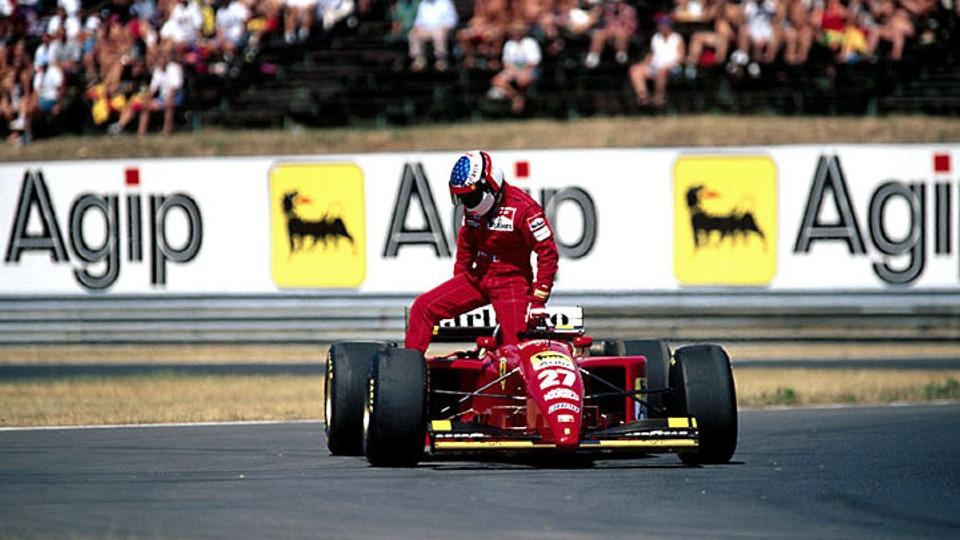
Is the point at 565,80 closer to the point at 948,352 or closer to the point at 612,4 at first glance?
the point at 612,4

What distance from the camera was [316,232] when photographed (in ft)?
73.8

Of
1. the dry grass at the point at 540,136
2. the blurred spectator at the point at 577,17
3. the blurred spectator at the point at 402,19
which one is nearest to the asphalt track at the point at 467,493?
the dry grass at the point at 540,136

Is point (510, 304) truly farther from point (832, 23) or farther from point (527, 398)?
point (832, 23)

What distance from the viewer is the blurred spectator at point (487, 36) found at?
84.7 ft

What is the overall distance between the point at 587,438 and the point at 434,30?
16.1 meters

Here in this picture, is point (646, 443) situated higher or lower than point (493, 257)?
lower

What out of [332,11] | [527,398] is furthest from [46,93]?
[527,398]

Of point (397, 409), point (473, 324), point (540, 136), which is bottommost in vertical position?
point (397, 409)

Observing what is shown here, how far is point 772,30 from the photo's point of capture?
2506 cm

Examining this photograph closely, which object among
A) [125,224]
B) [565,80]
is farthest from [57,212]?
[565,80]

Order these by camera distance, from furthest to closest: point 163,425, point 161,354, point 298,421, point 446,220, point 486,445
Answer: point 161,354, point 446,220, point 298,421, point 163,425, point 486,445

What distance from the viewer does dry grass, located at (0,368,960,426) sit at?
15.9 metres

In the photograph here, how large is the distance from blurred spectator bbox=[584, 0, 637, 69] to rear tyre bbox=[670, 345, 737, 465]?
1491cm

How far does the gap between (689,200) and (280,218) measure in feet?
16.8
